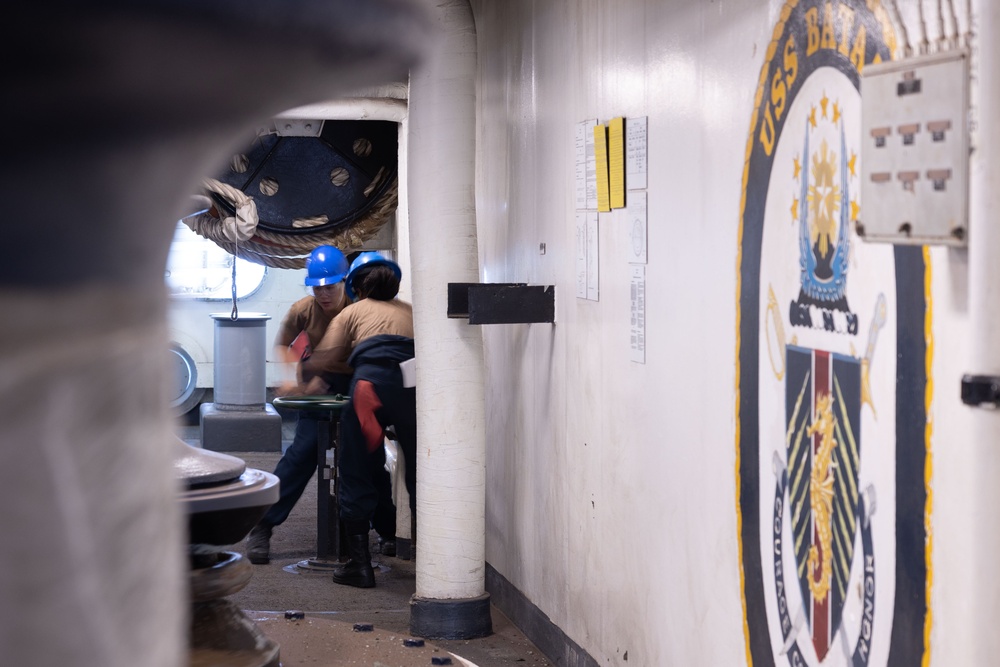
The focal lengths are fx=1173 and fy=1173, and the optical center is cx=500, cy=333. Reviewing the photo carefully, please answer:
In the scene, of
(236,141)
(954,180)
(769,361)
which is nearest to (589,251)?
(769,361)

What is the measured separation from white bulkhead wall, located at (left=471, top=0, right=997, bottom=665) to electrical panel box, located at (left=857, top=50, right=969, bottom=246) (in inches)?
3.9

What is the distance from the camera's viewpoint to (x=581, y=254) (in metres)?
4.11

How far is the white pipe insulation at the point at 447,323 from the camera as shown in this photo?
14.9 feet

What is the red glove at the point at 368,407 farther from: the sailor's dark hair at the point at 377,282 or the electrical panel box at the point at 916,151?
the electrical panel box at the point at 916,151

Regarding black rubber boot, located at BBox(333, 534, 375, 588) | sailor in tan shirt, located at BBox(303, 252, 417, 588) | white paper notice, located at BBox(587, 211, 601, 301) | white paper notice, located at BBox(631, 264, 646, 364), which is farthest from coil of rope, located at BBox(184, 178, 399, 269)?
white paper notice, located at BBox(631, 264, 646, 364)

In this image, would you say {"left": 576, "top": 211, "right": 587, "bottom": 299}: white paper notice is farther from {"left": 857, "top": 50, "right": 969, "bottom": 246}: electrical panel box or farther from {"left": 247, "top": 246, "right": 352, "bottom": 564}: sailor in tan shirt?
{"left": 247, "top": 246, "right": 352, "bottom": 564}: sailor in tan shirt

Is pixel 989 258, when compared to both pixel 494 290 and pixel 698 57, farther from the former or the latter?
pixel 494 290

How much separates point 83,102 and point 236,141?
9cm

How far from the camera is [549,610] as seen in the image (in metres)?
4.64

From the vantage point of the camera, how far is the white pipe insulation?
4555mm

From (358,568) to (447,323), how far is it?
6.42 ft

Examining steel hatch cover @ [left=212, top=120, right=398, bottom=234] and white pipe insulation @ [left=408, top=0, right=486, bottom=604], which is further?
steel hatch cover @ [left=212, top=120, right=398, bottom=234]

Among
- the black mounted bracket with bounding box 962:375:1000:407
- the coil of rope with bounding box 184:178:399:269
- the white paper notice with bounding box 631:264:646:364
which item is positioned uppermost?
the coil of rope with bounding box 184:178:399:269

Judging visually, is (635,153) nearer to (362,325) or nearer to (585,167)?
(585,167)
